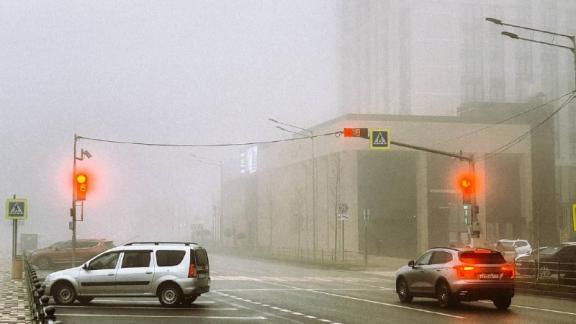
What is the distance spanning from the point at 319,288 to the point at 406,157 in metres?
48.8

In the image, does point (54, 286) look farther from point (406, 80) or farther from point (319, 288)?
point (406, 80)

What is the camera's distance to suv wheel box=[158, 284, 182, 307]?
21.1m

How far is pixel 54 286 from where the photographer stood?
21609mm

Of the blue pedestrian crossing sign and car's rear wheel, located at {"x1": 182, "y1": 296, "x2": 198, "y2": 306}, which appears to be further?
the blue pedestrian crossing sign

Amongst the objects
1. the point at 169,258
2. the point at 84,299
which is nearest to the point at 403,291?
the point at 169,258

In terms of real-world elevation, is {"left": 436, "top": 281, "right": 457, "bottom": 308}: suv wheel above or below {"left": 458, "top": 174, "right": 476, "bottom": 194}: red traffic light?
below

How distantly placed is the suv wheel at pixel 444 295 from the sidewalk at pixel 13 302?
10.5m

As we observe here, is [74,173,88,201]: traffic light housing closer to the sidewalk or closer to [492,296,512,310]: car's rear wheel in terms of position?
the sidewalk

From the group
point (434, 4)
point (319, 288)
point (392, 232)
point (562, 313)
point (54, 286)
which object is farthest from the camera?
point (434, 4)

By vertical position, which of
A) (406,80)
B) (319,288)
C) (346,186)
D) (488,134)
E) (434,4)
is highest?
(434,4)

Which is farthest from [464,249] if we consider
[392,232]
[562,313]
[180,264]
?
[392,232]

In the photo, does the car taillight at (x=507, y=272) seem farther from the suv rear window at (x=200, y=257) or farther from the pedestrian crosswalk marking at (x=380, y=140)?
the pedestrian crosswalk marking at (x=380, y=140)

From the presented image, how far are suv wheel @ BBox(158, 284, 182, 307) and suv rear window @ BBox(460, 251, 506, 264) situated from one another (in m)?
7.58

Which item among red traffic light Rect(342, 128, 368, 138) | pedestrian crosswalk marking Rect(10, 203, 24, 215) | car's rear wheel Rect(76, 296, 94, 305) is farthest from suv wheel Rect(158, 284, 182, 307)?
pedestrian crosswalk marking Rect(10, 203, 24, 215)
